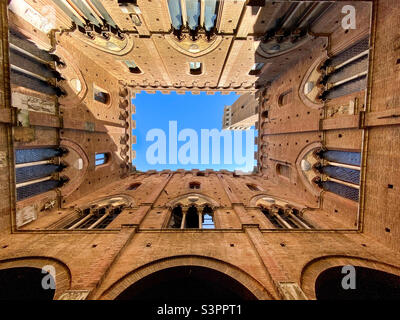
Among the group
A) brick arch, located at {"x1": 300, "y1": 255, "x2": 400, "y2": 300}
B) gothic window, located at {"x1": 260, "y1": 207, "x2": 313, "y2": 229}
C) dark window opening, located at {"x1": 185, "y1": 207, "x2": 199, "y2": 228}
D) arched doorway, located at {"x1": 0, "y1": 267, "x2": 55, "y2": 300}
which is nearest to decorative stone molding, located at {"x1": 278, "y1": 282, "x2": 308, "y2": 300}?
brick arch, located at {"x1": 300, "y1": 255, "x2": 400, "y2": 300}

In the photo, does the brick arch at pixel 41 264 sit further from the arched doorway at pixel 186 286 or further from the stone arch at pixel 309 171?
the stone arch at pixel 309 171

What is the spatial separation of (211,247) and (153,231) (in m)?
3.12

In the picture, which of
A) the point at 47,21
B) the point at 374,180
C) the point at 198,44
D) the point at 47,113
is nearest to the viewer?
the point at 374,180

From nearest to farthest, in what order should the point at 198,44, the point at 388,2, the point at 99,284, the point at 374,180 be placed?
1. the point at 99,284
2. the point at 388,2
3. the point at 374,180
4. the point at 198,44

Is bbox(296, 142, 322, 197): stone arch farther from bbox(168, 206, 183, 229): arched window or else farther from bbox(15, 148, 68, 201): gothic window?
bbox(15, 148, 68, 201): gothic window

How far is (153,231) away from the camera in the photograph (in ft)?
27.1

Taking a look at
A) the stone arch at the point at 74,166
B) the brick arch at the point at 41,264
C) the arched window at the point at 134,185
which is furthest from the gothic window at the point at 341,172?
the stone arch at the point at 74,166

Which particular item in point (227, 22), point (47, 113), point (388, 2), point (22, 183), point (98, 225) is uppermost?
point (227, 22)

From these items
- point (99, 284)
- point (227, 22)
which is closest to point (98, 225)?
point (99, 284)

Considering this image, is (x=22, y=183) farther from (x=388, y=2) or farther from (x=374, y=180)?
(x=388, y=2)

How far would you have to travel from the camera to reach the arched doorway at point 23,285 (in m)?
6.59

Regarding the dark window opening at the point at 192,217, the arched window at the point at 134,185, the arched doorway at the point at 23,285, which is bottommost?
the arched doorway at the point at 23,285

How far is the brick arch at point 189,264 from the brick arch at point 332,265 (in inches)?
67.4

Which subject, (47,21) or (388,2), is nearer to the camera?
(388,2)
